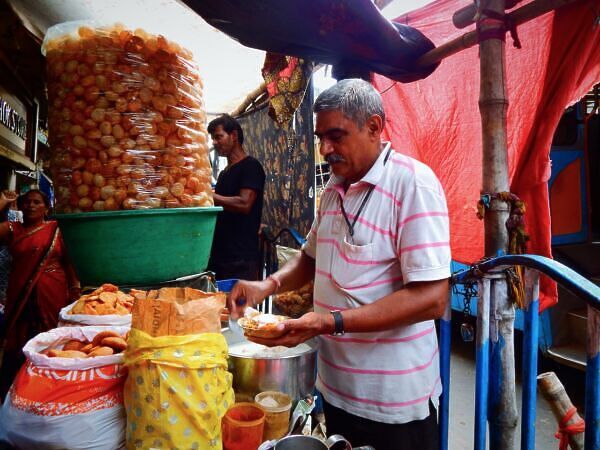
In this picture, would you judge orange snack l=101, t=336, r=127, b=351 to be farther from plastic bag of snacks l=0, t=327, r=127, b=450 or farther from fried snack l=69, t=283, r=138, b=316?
fried snack l=69, t=283, r=138, b=316

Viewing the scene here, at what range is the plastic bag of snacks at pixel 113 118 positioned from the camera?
6.24 ft

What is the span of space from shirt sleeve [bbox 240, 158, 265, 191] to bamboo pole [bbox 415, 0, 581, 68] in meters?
1.65

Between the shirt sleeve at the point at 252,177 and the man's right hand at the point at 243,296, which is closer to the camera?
the man's right hand at the point at 243,296

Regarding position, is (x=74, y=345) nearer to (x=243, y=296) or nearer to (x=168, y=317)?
(x=168, y=317)

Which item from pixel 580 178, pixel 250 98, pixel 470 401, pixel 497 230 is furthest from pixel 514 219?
pixel 250 98

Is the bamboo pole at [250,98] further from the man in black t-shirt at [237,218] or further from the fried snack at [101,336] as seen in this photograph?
the fried snack at [101,336]

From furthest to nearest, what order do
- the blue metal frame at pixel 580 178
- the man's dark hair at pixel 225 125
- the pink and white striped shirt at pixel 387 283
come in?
the blue metal frame at pixel 580 178 → the man's dark hair at pixel 225 125 → the pink and white striped shirt at pixel 387 283

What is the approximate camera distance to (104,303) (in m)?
1.69

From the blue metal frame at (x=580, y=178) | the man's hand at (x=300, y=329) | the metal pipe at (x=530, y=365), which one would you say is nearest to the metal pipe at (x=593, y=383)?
the metal pipe at (x=530, y=365)

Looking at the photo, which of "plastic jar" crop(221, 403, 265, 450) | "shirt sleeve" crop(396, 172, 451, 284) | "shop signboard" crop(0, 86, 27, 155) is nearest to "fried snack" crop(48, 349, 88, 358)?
"plastic jar" crop(221, 403, 265, 450)

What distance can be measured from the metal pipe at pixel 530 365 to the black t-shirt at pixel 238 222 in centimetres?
244

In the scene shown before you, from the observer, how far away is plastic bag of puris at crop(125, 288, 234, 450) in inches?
42.3

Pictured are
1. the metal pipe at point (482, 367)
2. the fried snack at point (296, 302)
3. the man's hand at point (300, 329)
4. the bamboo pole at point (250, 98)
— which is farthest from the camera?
the bamboo pole at point (250, 98)

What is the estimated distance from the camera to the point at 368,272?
64.3 inches
